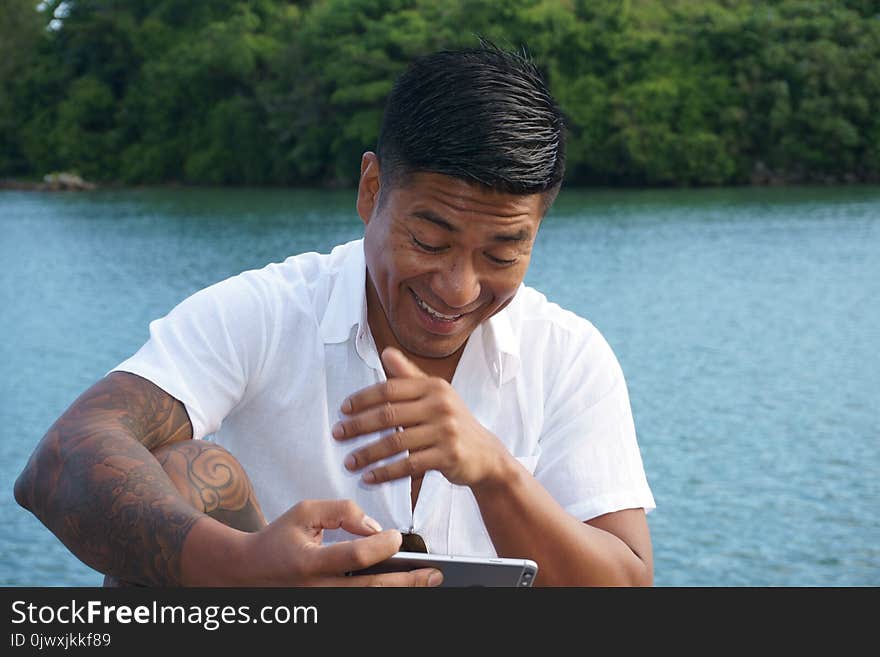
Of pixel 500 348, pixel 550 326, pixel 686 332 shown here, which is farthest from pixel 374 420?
pixel 686 332

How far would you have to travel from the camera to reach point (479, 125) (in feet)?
7.66

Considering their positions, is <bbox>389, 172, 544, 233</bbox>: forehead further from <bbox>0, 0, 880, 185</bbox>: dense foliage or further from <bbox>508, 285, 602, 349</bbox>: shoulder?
<bbox>0, 0, 880, 185</bbox>: dense foliage

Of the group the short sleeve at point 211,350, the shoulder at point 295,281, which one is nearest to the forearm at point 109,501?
the short sleeve at point 211,350

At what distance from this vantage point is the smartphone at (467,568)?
73.3 inches

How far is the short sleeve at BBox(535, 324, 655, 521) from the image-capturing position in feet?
7.86

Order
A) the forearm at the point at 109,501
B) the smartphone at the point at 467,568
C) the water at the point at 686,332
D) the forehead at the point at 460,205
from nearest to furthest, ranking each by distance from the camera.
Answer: the smartphone at the point at 467,568 → the forearm at the point at 109,501 → the forehead at the point at 460,205 → the water at the point at 686,332

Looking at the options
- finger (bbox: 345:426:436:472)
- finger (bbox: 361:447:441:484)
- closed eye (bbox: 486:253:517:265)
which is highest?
closed eye (bbox: 486:253:517:265)

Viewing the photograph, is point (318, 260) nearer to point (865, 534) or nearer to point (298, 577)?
point (298, 577)

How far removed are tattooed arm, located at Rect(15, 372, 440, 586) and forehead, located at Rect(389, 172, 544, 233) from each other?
1.89 ft

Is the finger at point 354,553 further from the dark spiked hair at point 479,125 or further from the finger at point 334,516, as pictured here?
the dark spiked hair at point 479,125

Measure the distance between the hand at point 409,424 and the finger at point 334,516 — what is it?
0.19 ft

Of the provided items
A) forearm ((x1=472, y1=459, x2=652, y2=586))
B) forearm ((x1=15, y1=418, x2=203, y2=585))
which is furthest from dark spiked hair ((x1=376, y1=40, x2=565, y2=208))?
forearm ((x1=15, y1=418, x2=203, y2=585))
